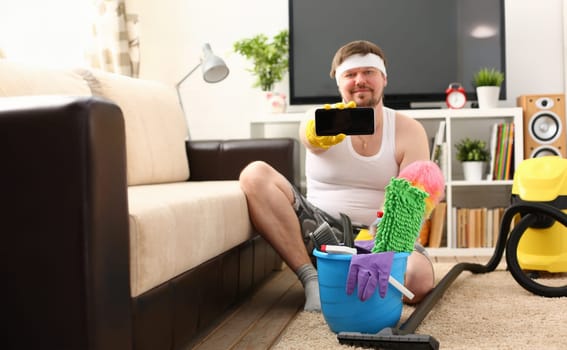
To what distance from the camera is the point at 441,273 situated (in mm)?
2791

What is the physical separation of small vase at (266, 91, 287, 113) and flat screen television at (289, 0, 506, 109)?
3.4 inches

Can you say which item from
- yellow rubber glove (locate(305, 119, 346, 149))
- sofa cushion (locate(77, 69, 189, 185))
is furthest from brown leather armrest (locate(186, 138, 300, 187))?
yellow rubber glove (locate(305, 119, 346, 149))

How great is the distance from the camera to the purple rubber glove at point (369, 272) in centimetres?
158

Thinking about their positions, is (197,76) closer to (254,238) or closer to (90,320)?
(254,238)

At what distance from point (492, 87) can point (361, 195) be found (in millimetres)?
1598

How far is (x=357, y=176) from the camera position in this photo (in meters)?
2.31

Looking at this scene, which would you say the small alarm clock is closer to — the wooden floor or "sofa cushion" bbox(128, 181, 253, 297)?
the wooden floor

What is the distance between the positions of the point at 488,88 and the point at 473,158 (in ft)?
1.25

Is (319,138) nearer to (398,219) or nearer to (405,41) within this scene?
(398,219)

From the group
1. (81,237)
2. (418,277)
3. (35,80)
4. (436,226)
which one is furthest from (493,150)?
(81,237)

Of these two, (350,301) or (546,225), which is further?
(546,225)

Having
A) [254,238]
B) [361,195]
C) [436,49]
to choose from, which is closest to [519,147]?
[436,49]

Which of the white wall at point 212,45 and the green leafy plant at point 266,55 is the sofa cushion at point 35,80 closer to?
the green leafy plant at point 266,55

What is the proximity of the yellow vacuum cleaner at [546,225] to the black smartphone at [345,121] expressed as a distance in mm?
910
